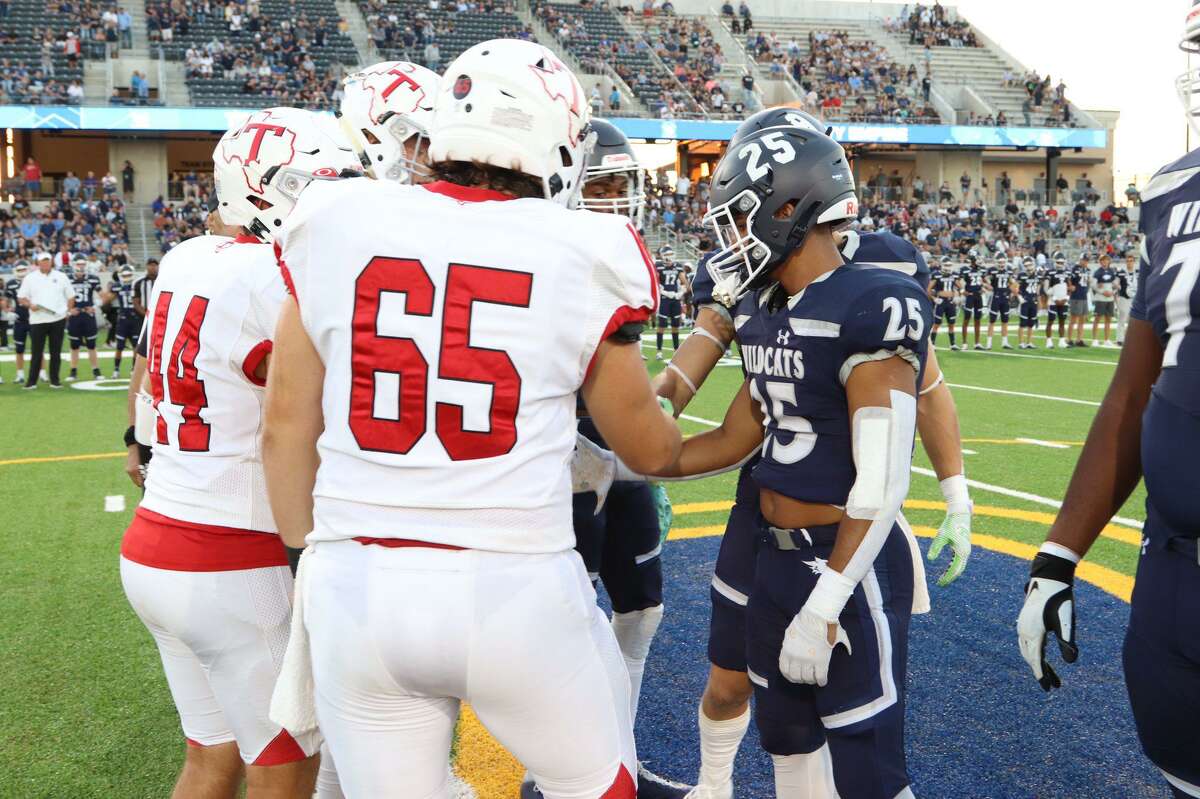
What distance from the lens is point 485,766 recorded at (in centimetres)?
356

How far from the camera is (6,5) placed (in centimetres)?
3189

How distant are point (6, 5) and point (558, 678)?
124ft

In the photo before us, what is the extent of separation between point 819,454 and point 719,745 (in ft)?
3.88

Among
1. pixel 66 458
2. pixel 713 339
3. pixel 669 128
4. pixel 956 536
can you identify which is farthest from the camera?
pixel 669 128

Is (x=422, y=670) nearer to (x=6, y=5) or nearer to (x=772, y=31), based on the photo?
(x=6, y=5)

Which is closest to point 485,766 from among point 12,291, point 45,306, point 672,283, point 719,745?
point 719,745

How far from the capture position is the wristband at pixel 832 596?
2318mm

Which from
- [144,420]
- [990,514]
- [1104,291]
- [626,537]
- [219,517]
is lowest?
[990,514]

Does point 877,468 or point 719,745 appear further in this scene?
point 719,745

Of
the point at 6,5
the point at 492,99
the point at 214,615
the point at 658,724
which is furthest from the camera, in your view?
the point at 6,5

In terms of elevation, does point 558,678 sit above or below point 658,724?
above

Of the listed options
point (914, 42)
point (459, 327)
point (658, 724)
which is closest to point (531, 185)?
point (459, 327)

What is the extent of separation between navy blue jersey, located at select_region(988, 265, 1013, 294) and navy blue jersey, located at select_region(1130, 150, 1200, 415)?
18591mm

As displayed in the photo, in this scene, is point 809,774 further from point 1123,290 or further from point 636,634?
point 1123,290
